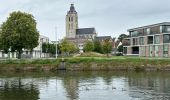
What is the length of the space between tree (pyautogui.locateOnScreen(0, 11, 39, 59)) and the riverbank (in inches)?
364

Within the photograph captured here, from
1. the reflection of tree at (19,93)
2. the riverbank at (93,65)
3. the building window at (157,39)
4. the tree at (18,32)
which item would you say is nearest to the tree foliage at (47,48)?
the building window at (157,39)

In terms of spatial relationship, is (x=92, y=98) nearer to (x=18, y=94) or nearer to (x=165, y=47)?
(x=18, y=94)

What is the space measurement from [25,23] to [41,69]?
1544 centimetres

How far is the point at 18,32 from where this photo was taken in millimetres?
93188

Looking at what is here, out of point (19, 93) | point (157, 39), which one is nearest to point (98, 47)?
point (157, 39)

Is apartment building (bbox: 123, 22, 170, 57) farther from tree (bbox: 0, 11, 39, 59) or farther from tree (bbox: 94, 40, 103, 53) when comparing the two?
tree (bbox: 0, 11, 39, 59)

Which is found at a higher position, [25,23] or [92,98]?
[25,23]

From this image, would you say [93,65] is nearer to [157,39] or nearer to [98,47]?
[157,39]

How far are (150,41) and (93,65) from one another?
4406 centimetres

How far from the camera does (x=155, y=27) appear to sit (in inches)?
4690

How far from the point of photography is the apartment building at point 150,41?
375 ft

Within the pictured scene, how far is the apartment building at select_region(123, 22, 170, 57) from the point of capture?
375 feet

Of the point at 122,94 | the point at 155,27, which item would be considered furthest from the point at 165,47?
the point at 122,94

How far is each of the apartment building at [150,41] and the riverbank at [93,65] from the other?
30493mm
